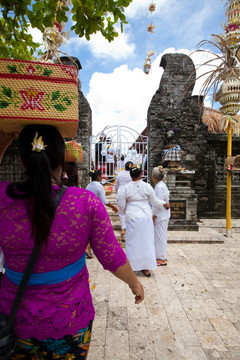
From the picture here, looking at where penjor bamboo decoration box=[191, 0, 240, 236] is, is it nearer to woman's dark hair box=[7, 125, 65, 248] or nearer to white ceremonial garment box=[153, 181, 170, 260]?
white ceremonial garment box=[153, 181, 170, 260]

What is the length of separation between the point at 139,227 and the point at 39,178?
9.72ft

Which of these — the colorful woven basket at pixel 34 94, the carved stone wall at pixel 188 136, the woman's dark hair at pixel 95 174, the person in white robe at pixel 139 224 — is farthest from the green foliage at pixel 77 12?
the carved stone wall at pixel 188 136

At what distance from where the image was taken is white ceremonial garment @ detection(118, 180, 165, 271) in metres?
3.79

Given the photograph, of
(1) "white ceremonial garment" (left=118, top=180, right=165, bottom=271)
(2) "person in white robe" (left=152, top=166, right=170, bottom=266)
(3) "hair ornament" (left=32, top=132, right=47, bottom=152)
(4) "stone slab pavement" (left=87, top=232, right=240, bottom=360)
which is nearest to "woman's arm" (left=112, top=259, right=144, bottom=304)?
(3) "hair ornament" (left=32, top=132, right=47, bottom=152)

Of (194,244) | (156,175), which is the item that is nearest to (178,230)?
(194,244)

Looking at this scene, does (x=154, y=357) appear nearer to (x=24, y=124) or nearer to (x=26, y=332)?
(x=26, y=332)

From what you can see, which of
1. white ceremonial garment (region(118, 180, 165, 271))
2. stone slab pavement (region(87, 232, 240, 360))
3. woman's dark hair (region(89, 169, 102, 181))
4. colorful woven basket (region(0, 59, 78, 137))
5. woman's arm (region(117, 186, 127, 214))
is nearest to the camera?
colorful woven basket (region(0, 59, 78, 137))

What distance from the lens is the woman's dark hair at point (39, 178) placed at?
981 mm

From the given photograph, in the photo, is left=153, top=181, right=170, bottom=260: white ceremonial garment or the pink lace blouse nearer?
the pink lace blouse

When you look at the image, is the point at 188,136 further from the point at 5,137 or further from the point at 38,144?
the point at 38,144

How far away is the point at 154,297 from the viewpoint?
3.20 m

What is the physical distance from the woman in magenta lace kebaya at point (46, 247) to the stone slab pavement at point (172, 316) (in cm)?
141

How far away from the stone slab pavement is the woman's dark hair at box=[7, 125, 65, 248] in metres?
1.82

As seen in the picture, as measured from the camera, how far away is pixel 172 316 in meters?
2.75
